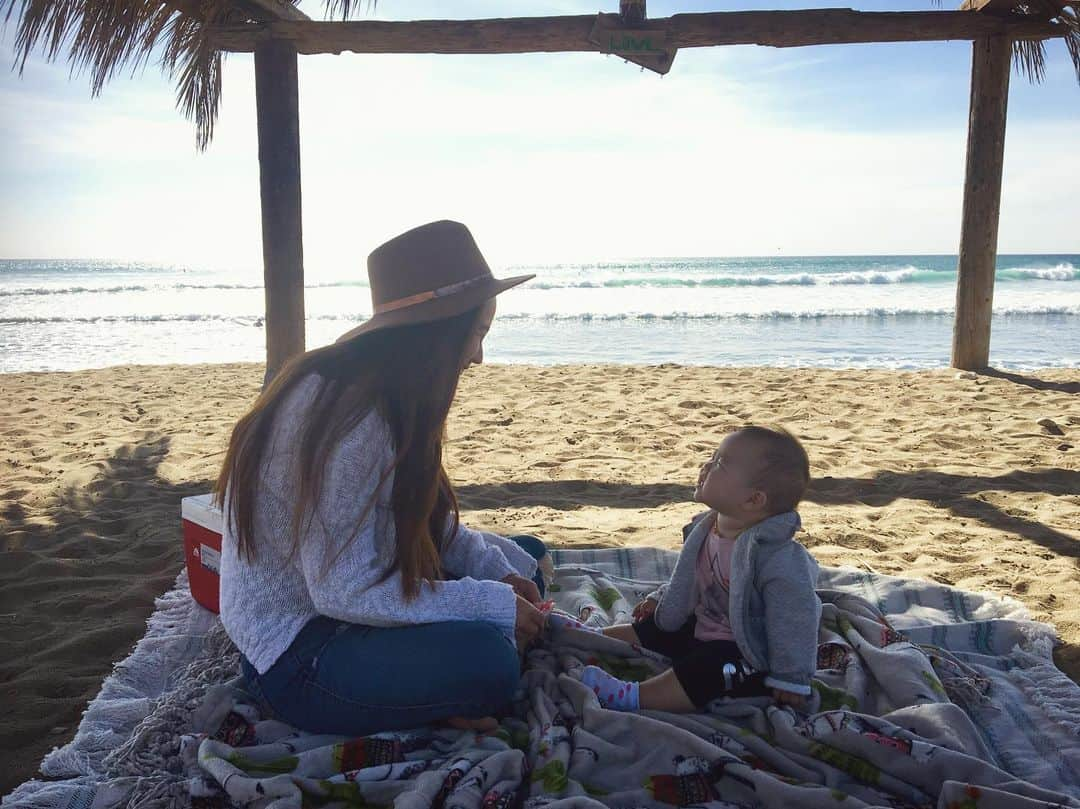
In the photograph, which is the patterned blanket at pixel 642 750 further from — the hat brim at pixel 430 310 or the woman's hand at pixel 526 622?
the hat brim at pixel 430 310

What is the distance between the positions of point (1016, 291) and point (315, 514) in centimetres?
2276

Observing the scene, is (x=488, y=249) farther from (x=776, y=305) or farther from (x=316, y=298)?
(x=776, y=305)

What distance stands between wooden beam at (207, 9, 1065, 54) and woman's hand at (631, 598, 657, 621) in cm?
446

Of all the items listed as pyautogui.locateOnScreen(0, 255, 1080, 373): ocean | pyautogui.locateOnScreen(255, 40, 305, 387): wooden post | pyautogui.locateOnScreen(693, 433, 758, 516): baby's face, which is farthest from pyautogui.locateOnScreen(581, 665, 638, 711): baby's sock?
pyautogui.locateOnScreen(0, 255, 1080, 373): ocean

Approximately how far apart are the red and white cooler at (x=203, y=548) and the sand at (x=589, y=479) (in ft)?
0.72

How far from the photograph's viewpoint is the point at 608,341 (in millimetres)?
12117

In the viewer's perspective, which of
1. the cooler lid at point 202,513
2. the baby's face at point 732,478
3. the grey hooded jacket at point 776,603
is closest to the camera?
the grey hooded jacket at point 776,603

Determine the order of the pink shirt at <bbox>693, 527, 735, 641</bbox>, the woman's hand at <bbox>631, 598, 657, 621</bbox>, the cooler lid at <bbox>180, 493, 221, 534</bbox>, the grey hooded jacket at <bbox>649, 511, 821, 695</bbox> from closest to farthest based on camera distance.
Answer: the grey hooded jacket at <bbox>649, 511, 821, 695</bbox>
the pink shirt at <bbox>693, 527, 735, 641</bbox>
the woman's hand at <bbox>631, 598, 657, 621</bbox>
the cooler lid at <bbox>180, 493, 221, 534</bbox>

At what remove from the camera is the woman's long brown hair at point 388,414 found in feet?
5.76

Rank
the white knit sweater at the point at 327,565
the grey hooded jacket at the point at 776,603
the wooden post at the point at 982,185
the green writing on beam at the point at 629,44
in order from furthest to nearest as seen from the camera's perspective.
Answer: the wooden post at the point at 982,185 < the green writing on beam at the point at 629,44 < the grey hooded jacket at the point at 776,603 < the white knit sweater at the point at 327,565

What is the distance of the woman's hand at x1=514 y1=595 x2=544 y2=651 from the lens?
212 cm

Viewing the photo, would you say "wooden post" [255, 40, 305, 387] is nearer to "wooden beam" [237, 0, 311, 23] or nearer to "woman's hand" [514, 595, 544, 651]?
"wooden beam" [237, 0, 311, 23]

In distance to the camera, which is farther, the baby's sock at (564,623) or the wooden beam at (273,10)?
the wooden beam at (273,10)

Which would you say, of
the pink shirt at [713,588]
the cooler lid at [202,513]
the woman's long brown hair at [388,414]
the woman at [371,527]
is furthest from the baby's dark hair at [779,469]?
the cooler lid at [202,513]
